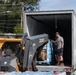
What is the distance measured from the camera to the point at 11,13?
155ft

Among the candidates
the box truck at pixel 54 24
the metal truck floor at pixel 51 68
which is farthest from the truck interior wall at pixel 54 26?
the metal truck floor at pixel 51 68

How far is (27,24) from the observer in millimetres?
13945

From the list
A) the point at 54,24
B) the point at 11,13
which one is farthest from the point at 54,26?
the point at 11,13

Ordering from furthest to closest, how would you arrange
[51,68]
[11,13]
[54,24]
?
[11,13] → [54,24] → [51,68]

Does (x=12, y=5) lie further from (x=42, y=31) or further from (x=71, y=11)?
(x=71, y=11)

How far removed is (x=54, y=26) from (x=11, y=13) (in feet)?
95.1

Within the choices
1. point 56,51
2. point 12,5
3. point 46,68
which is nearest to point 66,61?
point 56,51

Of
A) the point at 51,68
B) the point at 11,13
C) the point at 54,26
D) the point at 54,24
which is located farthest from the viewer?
the point at 11,13

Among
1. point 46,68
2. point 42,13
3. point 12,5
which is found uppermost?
point 12,5

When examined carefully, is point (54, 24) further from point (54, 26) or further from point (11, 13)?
point (11, 13)

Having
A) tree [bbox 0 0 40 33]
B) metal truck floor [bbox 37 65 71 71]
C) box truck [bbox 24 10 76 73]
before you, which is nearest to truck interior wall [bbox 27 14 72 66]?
box truck [bbox 24 10 76 73]

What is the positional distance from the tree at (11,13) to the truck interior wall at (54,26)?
27395 millimetres

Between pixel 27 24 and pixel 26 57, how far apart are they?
8.28ft

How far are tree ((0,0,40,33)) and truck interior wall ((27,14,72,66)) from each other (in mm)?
27395
